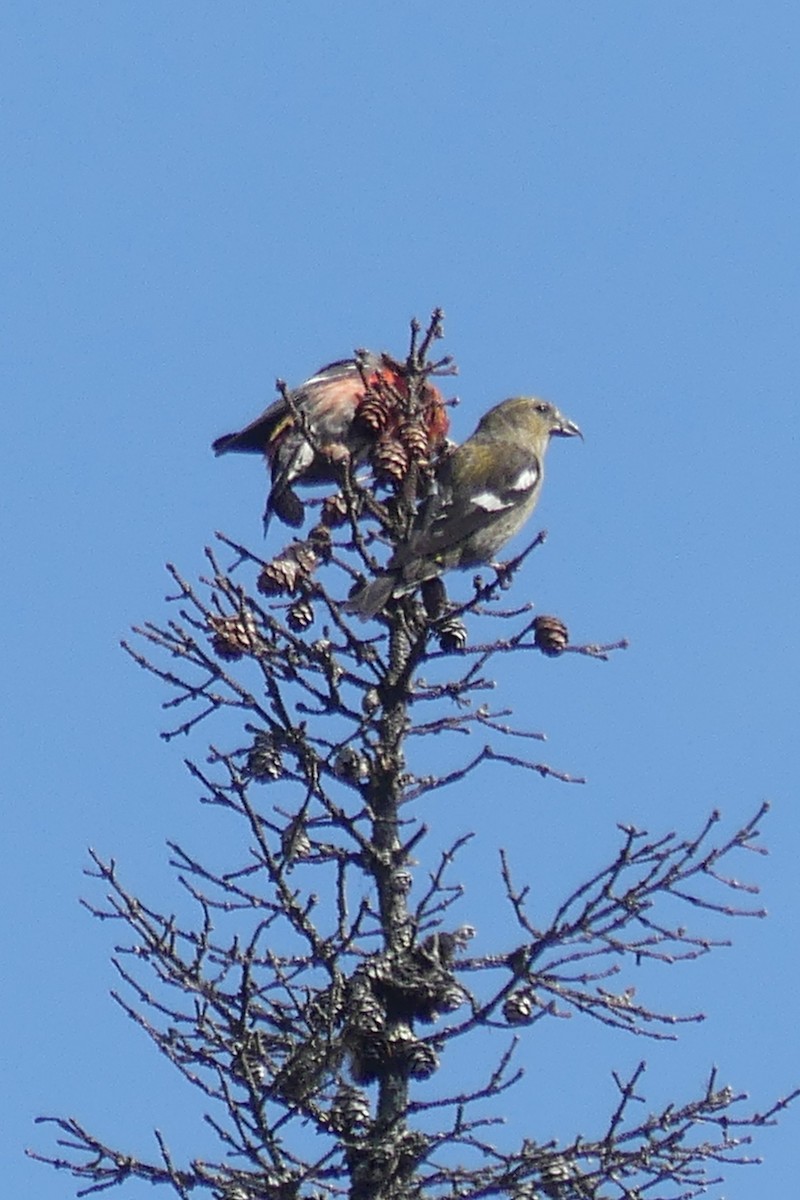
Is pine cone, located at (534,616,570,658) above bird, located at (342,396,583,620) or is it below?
below

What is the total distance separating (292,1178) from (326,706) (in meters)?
1.53

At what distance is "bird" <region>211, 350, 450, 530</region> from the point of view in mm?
6254

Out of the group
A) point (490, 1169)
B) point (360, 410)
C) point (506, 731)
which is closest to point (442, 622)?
point (506, 731)

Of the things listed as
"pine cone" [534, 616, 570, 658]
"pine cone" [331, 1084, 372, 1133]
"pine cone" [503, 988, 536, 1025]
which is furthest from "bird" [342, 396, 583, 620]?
"pine cone" [331, 1084, 372, 1133]

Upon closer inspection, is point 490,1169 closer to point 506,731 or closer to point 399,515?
point 506,731

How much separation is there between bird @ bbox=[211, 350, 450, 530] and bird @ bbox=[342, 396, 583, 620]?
21 centimetres

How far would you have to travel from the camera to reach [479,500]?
704 centimetres

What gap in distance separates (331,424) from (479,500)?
0.96 meters

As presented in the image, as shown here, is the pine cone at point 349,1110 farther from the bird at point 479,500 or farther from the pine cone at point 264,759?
the bird at point 479,500

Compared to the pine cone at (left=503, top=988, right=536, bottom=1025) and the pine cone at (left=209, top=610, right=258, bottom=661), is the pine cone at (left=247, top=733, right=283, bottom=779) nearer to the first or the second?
the pine cone at (left=209, top=610, right=258, bottom=661)

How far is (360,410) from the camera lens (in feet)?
20.5

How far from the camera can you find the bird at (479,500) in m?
5.93

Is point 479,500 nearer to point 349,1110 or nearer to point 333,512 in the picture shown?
A: point 333,512

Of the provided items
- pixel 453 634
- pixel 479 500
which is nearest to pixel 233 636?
pixel 453 634
